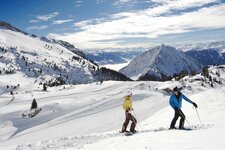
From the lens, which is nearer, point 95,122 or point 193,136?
point 193,136

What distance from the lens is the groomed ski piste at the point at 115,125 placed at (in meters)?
15.9

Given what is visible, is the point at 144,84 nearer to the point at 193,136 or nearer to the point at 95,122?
the point at 95,122

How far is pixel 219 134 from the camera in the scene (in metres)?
16.0

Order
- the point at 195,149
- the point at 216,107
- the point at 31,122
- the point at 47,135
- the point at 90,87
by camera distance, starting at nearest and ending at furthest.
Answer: the point at 195,149, the point at 216,107, the point at 47,135, the point at 31,122, the point at 90,87

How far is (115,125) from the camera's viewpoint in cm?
3419

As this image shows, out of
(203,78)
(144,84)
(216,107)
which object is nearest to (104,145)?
(216,107)

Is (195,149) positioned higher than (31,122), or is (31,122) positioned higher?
(195,149)

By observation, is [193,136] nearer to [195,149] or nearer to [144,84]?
[195,149]

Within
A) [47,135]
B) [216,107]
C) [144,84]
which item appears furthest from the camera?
[144,84]

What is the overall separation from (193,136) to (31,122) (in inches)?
1232

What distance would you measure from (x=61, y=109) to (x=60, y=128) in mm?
10753

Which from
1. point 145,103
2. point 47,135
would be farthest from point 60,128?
point 145,103

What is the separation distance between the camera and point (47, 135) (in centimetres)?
3416

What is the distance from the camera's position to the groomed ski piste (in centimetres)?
1595
